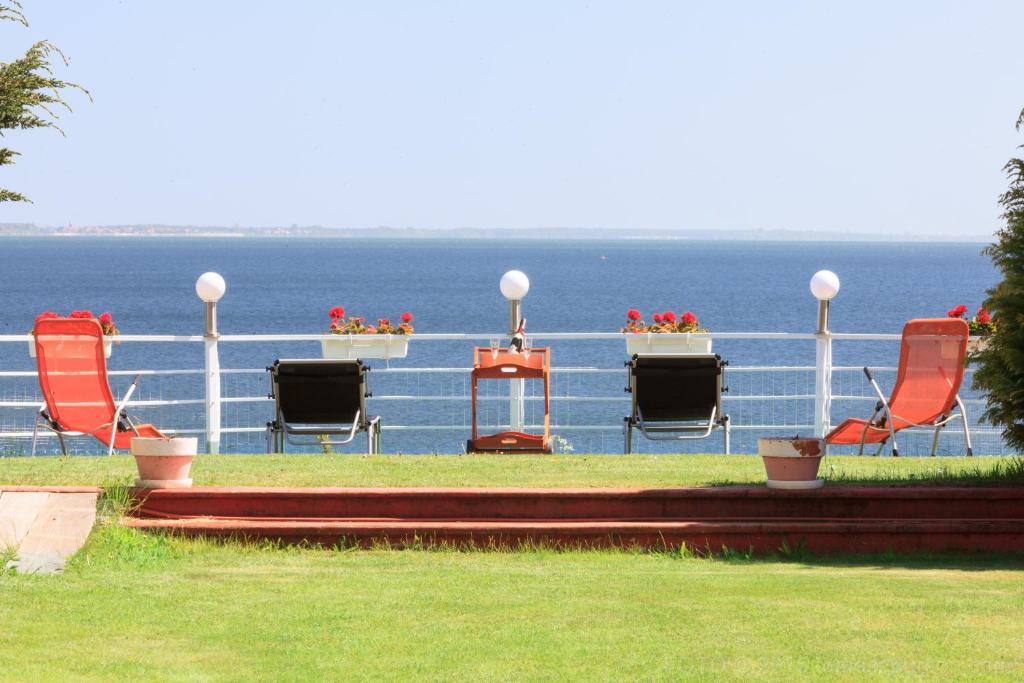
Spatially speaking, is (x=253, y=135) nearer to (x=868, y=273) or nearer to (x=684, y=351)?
(x=868, y=273)

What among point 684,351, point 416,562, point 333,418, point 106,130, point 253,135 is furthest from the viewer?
point 253,135

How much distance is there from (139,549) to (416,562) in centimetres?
121

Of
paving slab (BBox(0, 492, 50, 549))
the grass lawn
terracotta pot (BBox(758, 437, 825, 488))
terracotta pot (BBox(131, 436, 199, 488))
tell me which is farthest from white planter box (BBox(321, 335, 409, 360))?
terracotta pot (BBox(758, 437, 825, 488))

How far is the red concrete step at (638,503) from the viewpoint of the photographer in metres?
6.45

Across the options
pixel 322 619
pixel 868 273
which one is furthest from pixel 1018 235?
pixel 868 273

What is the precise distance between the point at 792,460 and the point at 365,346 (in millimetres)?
4709

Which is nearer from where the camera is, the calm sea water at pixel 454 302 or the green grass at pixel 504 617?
the green grass at pixel 504 617

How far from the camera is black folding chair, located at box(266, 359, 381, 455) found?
9500 mm

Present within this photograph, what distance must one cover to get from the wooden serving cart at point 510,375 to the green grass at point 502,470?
2.55ft

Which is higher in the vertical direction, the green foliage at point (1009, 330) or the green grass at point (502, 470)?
the green foliage at point (1009, 330)

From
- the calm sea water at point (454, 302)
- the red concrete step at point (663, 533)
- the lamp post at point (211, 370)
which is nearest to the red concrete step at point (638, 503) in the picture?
the red concrete step at point (663, 533)

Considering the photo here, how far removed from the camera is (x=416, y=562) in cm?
599

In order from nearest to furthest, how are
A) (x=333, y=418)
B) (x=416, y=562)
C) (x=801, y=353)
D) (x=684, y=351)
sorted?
(x=416, y=562), (x=333, y=418), (x=684, y=351), (x=801, y=353)

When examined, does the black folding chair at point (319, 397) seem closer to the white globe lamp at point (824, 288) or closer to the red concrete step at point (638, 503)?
the red concrete step at point (638, 503)
